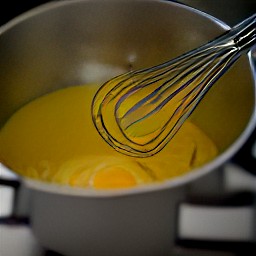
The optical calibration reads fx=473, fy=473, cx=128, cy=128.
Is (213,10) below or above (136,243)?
above

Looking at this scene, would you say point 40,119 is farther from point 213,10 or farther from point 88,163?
point 213,10

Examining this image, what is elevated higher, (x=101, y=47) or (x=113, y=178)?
(x=101, y=47)

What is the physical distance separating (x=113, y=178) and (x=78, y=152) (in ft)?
0.19

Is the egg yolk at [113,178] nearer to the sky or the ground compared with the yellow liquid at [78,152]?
nearer to the ground

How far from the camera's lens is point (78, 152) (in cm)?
56

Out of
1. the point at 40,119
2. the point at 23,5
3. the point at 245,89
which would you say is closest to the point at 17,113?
the point at 40,119

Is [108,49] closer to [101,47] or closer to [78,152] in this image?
[101,47]

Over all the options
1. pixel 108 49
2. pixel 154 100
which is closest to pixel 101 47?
pixel 108 49

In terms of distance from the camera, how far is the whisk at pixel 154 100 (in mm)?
487

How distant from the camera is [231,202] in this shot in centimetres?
39

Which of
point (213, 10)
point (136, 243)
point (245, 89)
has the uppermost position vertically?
point (213, 10)

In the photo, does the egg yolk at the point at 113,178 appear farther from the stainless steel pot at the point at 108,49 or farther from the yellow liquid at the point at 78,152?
the stainless steel pot at the point at 108,49

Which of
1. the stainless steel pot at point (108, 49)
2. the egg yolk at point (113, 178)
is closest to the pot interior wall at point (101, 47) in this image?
the stainless steel pot at point (108, 49)

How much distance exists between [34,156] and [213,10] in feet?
0.98
